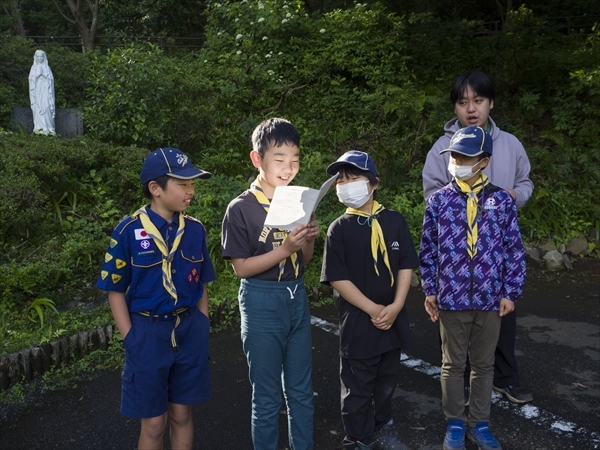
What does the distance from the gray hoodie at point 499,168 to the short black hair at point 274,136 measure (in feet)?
3.81

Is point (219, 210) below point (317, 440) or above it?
above

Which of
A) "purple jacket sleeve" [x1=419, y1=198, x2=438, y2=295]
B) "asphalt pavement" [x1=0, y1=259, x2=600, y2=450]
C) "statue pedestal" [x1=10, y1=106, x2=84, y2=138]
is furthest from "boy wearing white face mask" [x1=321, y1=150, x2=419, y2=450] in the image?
"statue pedestal" [x1=10, y1=106, x2=84, y2=138]

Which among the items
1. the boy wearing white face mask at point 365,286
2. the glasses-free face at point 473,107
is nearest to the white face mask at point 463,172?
the boy wearing white face mask at point 365,286

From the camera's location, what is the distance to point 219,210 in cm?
732

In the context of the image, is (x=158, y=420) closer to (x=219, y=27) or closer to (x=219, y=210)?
(x=219, y=210)

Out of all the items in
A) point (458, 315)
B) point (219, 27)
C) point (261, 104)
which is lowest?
point (458, 315)

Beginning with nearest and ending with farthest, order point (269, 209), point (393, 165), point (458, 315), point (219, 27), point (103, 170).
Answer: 1. point (269, 209)
2. point (458, 315)
3. point (103, 170)
4. point (393, 165)
5. point (219, 27)

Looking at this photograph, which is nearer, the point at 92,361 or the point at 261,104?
the point at 92,361

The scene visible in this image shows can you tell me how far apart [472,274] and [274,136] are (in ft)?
4.41

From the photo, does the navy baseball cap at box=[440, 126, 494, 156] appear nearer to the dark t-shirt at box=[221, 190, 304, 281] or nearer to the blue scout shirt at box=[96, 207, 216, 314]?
the dark t-shirt at box=[221, 190, 304, 281]

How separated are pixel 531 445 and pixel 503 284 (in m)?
0.97

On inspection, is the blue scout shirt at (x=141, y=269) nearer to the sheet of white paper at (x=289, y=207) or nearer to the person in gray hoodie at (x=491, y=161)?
the sheet of white paper at (x=289, y=207)

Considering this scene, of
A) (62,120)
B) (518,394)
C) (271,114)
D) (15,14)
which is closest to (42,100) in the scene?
(62,120)

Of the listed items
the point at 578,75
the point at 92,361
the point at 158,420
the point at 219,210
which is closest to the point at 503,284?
the point at 158,420
